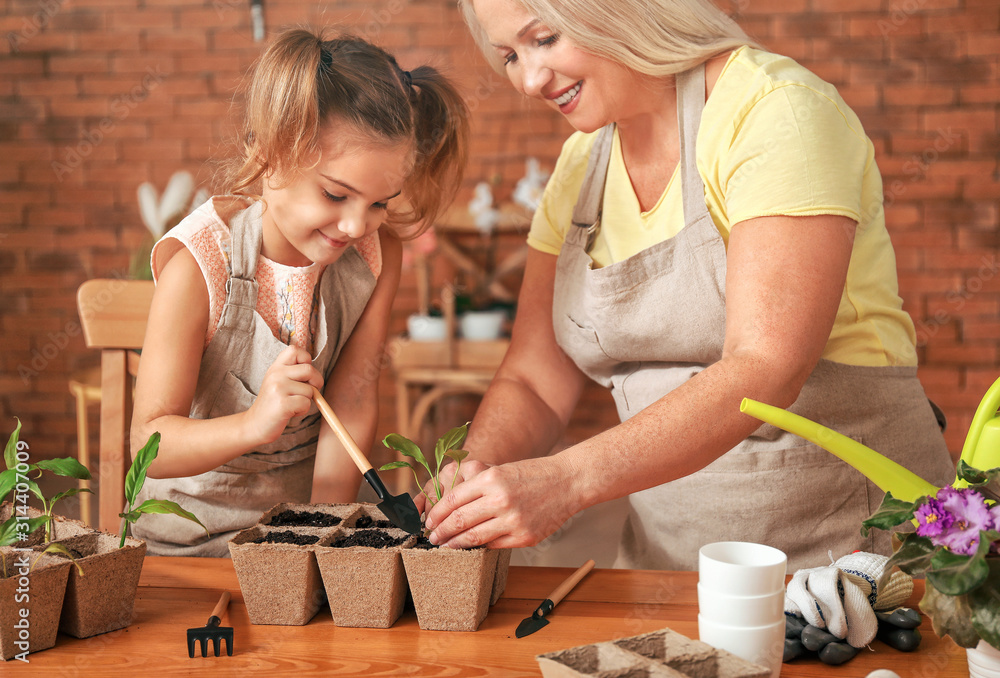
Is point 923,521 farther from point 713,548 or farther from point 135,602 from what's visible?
point 135,602

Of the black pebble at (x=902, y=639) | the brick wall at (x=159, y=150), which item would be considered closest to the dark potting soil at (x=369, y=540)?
the black pebble at (x=902, y=639)

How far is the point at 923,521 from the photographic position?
2.12 ft

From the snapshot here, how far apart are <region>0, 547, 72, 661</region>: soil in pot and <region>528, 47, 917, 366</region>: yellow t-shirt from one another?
0.85 m

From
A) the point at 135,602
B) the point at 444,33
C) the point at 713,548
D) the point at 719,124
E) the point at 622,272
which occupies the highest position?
the point at 444,33

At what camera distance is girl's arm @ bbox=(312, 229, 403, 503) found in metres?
1.27

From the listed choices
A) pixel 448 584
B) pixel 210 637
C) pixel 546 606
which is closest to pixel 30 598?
pixel 210 637

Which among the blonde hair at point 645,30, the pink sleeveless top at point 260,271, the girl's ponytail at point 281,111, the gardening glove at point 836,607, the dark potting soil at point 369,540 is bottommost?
the gardening glove at point 836,607

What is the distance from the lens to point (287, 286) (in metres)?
1.27

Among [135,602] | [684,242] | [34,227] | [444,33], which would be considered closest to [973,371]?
[444,33]

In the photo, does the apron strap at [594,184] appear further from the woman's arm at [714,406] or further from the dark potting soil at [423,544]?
the dark potting soil at [423,544]

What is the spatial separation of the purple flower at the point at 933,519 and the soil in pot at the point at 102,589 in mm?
734

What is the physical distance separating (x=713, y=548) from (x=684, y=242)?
1.76 feet

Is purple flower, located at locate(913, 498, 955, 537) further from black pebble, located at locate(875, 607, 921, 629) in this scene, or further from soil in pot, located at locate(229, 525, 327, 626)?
soil in pot, located at locate(229, 525, 327, 626)

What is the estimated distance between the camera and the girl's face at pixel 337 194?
1150 mm
